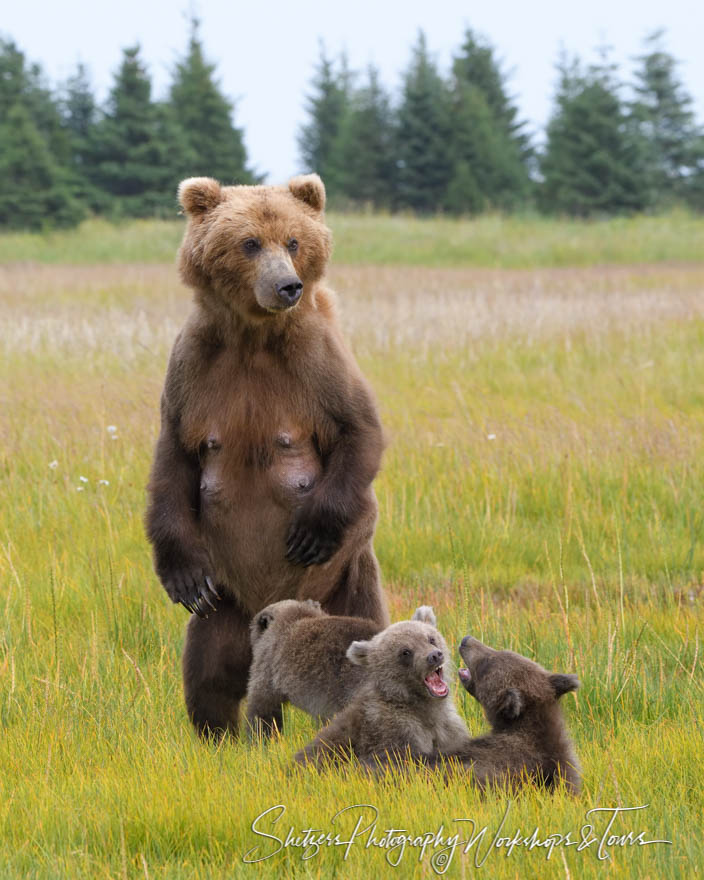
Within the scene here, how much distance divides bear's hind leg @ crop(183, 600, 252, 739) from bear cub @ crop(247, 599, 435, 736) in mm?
189

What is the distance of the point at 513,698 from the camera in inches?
137

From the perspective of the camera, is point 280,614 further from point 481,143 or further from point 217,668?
point 481,143

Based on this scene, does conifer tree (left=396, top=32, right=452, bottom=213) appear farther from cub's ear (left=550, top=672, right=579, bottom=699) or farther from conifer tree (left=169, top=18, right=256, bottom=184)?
cub's ear (left=550, top=672, right=579, bottom=699)

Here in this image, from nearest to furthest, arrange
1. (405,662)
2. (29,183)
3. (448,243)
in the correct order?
(405,662)
(448,243)
(29,183)

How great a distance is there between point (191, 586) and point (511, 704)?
1.33 meters

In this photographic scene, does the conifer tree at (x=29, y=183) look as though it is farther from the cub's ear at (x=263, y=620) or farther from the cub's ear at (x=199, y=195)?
the cub's ear at (x=263, y=620)

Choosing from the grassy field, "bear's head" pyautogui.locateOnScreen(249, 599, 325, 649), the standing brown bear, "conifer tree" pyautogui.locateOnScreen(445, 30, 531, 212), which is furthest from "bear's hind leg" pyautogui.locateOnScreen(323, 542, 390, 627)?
"conifer tree" pyautogui.locateOnScreen(445, 30, 531, 212)

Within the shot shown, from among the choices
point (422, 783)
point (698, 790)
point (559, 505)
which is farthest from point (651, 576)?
point (422, 783)

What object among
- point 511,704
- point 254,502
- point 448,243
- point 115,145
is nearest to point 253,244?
point 254,502

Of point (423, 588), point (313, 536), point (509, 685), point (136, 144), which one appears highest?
point (136, 144)

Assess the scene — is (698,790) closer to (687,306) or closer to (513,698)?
(513,698)

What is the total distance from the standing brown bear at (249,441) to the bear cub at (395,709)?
0.58 metres

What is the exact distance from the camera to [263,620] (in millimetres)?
4113

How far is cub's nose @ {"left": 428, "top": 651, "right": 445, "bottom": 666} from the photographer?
3.55 m
